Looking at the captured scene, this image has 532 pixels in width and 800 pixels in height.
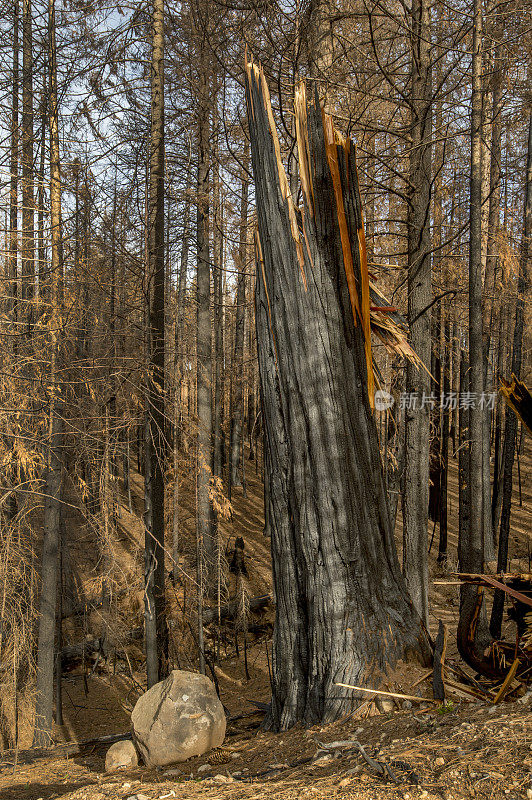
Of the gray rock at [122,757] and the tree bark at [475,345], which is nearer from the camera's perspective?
the gray rock at [122,757]

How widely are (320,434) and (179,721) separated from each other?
101 inches

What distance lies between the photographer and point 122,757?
4527 mm

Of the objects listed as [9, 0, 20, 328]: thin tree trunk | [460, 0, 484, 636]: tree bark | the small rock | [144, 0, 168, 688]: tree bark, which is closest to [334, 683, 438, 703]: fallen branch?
the small rock

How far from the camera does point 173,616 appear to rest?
9195 millimetres

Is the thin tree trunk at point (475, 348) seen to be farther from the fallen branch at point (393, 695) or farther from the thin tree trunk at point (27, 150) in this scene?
the thin tree trunk at point (27, 150)

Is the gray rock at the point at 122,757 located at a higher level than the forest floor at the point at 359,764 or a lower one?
lower

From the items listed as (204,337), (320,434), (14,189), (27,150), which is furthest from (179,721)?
(27,150)

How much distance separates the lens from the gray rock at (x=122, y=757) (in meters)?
4.46

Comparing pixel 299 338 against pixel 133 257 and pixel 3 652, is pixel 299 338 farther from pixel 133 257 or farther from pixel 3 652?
pixel 3 652

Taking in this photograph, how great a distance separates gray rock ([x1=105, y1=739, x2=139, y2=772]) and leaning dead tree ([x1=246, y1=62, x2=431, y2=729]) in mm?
1517

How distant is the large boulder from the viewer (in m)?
4.16

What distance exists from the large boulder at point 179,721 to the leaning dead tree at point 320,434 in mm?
768

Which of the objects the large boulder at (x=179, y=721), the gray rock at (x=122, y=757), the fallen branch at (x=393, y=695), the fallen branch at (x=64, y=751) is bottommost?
the fallen branch at (x=64, y=751)

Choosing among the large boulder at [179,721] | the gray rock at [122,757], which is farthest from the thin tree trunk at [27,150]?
the gray rock at [122,757]
